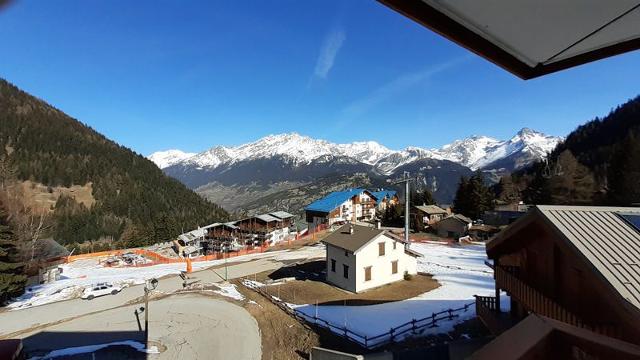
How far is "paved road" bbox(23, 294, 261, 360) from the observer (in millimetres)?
20873

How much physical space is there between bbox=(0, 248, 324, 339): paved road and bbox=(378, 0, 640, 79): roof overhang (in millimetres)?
33396

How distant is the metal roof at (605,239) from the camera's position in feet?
29.8

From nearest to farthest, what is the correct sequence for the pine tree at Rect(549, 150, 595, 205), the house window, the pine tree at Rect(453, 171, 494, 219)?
the house window, the pine tree at Rect(549, 150, 595, 205), the pine tree at Rect(453, 171, 494, 219)

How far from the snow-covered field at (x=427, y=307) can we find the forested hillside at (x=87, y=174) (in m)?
89.0

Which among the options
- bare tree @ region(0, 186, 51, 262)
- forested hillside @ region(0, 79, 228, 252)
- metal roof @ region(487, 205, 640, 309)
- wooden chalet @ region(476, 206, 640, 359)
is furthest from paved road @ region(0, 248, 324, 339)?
forested hillside @ region(0, 79, 228, 252)

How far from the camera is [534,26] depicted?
286 centimetres

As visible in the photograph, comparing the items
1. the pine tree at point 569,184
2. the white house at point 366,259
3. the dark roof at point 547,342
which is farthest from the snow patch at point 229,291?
the pine tree at point 569,184

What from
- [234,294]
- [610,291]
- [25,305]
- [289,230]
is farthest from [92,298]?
[289,230]

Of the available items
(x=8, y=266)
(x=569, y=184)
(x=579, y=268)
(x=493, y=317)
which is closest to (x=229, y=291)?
(x=8, y=266)

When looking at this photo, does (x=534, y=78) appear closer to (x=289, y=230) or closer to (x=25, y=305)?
(x=25, y=305)

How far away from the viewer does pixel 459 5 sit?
8.66 feet

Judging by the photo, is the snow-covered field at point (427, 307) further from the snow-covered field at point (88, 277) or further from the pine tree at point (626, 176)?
the pine tree at point (626, 176)

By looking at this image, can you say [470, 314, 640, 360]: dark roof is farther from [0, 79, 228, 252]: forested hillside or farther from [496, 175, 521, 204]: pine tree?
[0, 79, 228, 252]: forested hillside

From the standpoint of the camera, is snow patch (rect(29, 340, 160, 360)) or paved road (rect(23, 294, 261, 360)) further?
paved road (rect(23, 294, 261, 360))
